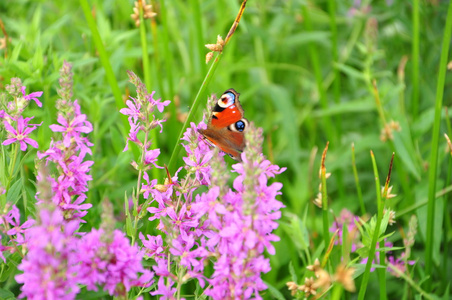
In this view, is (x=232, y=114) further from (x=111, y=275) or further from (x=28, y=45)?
(x=28, y=45)

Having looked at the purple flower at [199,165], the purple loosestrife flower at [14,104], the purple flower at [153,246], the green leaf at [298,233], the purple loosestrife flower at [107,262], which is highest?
the purple loosestrife flower at [14,104]

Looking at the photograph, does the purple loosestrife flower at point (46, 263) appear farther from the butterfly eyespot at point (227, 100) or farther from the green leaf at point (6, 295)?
the butterfly eyespot at point (227, 100)

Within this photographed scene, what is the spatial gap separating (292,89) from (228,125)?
8.92 ft

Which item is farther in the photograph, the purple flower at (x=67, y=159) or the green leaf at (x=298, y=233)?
the green leaf at (x=298, y=233)

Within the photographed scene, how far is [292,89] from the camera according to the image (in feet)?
14.7

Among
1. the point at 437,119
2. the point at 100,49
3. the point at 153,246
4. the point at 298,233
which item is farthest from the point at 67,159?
the point at 437,119

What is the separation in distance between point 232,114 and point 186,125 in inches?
6.9

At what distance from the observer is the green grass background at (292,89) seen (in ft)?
7.91

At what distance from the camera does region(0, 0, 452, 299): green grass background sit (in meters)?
2.41

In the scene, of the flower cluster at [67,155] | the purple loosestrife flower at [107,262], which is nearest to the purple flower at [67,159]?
the flower cluster at [67,155]

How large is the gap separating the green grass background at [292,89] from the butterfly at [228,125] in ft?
0.80

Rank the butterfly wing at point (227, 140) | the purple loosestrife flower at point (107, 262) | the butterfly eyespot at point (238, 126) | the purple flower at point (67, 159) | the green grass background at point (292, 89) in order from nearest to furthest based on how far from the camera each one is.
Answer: the purple loosestrife flower at point (107, 262) → the purple flower at point (67, 159) → the butterfly wing at point (227, 140) → the butterfly eyespot at point (238, 126) → the green grass background at point (292, 89)

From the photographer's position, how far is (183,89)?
3617mm

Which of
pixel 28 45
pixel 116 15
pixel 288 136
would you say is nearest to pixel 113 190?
pixel 28 45
